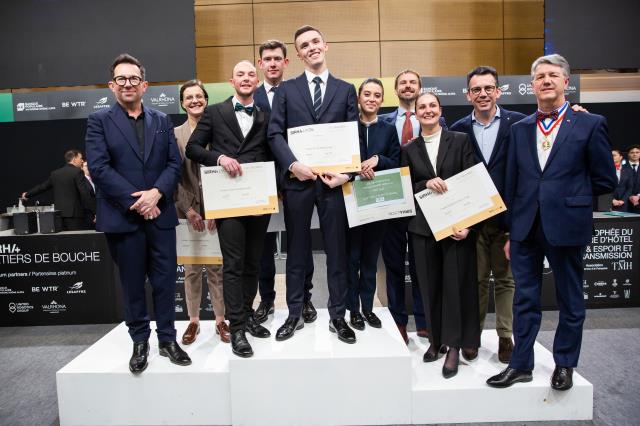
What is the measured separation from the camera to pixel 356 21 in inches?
299

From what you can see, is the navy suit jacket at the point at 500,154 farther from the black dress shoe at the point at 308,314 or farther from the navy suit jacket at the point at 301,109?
the black dress shoe at the point at 308,314

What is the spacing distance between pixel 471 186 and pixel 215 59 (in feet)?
20.6

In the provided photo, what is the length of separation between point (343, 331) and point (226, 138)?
46.2 inches

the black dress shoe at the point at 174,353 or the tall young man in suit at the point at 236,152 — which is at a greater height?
the tall young man in suit at the point at 236,152

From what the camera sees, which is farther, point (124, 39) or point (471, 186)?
point (124, 39)

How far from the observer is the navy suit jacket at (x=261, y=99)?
2664mm

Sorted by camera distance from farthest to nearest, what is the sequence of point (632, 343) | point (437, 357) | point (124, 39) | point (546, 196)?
point (124, 39)
point (632, 343)
point (437, 357)
point (546, 196)

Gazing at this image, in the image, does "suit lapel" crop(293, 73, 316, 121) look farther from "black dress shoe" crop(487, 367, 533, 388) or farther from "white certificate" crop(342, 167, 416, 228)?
"black dress shoe" crop(487, 367, 533, 388)

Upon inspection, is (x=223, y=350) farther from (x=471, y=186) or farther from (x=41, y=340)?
(x=41, y=340)

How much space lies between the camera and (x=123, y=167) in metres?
2.39

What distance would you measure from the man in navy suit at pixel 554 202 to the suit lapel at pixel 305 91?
1.00 metres

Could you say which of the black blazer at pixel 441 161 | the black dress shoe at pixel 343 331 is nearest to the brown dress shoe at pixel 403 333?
the black dress shoe at pixel 343 331

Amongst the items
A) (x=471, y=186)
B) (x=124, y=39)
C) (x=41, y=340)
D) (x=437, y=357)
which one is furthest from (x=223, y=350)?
(x=124, y=39)

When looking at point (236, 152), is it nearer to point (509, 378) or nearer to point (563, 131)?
point (563, 131)
